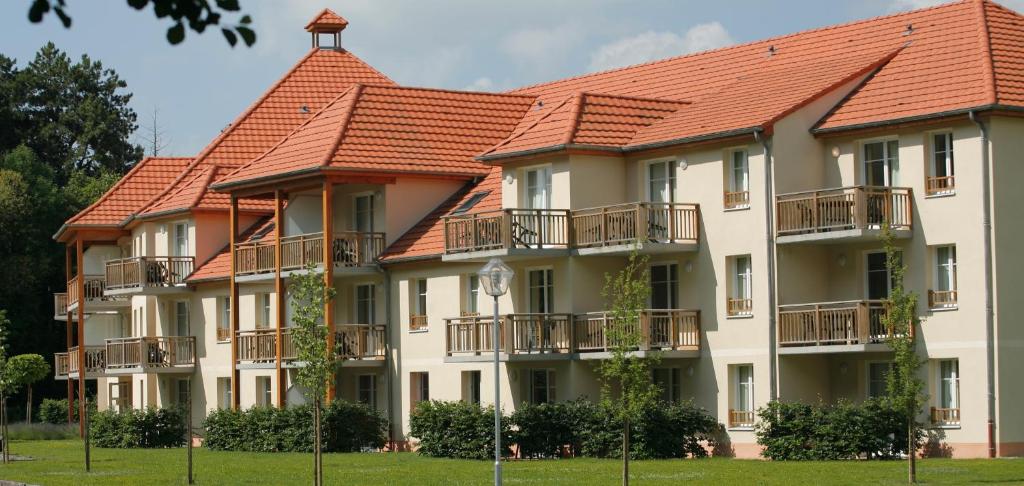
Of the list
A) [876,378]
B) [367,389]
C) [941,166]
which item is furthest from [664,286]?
[367,389]

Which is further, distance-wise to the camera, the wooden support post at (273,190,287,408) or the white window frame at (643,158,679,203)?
the wooden support post at (273,190,287,408)

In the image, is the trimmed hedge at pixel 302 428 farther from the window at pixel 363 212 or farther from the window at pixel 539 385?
the window at pixel 363 212

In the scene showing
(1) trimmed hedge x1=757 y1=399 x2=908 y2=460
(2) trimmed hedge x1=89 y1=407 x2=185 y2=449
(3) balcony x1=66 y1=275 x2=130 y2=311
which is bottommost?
(2) trimmed hedge x1=89 y1=407 x2=185 y2=449

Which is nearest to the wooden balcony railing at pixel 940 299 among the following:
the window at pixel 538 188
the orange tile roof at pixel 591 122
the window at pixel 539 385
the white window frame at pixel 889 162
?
the white window frame at pixel 889 162

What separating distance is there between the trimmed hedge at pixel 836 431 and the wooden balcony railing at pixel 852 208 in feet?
12.9

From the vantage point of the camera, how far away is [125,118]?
104562 millimetres

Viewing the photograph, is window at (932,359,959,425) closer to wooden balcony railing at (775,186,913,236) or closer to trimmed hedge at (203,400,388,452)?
wooden balcony railing at (775,186,913,236)

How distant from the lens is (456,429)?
1692 inches

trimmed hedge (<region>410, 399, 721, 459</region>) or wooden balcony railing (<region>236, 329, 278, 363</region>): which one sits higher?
wooden balcony railing (<region>236, 329, 278, 363</region>)

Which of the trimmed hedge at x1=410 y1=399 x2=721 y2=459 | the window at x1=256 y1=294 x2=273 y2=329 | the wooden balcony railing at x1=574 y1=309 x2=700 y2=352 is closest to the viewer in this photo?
the trimmed hedge at x1=410 y1=399 x2=721 y2=459

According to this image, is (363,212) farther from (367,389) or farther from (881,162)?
(881,162)

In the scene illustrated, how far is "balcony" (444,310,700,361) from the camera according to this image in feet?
142

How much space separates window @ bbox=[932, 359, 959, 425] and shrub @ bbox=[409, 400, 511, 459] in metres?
9.73

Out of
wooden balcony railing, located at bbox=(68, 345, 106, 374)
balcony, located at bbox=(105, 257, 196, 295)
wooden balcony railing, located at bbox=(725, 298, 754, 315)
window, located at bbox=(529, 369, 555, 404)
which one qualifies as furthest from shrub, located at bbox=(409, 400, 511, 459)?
wooden balcony railing, located at bbox=(68, 345, 106, 374)
